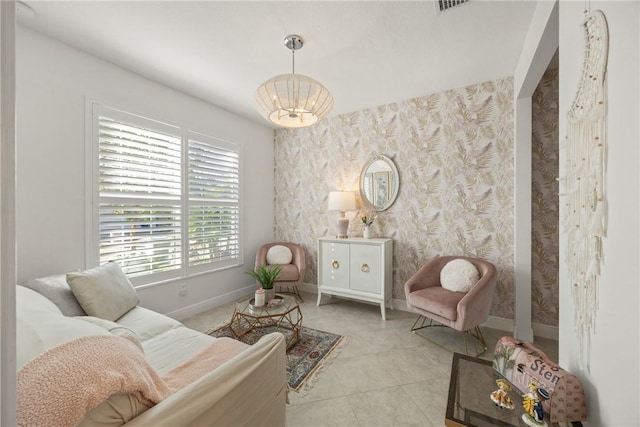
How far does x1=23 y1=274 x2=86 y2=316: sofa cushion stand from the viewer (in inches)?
66.0

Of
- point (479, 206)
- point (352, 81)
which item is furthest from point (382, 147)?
point (479, 206)

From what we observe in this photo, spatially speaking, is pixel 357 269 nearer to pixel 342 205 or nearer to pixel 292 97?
pixel 342 205

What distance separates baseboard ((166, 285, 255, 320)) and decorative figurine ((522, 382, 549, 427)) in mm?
3092

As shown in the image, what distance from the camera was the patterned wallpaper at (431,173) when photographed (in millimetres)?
2811

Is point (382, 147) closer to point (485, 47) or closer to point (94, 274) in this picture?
point (485, 47)

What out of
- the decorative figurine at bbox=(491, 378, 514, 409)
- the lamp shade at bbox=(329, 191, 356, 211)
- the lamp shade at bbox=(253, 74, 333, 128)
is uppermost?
the lamp shade at bbox=(253, 74, 333, 128)

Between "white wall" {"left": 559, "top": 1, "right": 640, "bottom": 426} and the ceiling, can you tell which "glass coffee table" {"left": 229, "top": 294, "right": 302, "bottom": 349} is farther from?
the ceiling

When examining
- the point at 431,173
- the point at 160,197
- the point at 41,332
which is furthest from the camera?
the point at 431,173

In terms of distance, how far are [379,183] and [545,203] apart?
171 centimetres

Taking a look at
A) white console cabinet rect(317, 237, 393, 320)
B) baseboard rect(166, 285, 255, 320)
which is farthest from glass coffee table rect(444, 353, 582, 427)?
baseboard rect(166, 285, 255, 320)

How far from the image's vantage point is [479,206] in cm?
292

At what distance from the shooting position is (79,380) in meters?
0.67

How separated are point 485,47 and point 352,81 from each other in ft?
3.95

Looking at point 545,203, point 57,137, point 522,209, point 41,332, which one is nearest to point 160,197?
point 57,137
